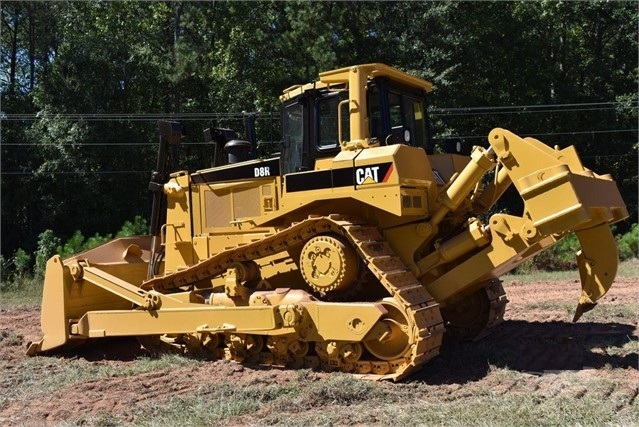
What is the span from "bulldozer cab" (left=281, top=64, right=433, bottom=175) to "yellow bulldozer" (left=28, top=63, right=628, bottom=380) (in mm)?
16

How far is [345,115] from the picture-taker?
283 inches

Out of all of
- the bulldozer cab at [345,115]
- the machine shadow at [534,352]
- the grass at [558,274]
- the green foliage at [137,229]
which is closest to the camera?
the machine shadow at [534,352]

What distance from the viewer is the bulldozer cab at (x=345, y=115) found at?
702 centimetres

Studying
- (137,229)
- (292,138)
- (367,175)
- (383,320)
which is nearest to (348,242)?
(367,175)

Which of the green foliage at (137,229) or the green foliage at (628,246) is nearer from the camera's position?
the green foliage at (628,246)

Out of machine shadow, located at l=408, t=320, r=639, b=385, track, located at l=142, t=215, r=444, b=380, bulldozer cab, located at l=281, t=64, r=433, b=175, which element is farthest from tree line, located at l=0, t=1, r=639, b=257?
track, located at l=142, t=215, r=444, b=380

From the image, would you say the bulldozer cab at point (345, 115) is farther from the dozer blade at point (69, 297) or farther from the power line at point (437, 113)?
the power line at point (437, 113)

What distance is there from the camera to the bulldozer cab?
277 inches

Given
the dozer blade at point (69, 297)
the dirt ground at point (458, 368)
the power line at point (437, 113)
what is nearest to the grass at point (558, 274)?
the dirt ground at point (458, 368)

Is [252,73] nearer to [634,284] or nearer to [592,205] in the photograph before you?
[634,284]

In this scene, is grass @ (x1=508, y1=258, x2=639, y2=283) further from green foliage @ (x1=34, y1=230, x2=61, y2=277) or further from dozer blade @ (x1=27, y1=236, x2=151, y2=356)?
green foliage @ (x1=34, y1=230, x2=61, y2=277)

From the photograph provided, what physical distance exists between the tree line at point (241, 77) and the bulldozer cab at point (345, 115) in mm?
13107

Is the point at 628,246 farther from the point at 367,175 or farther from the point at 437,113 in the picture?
the point at 367,175

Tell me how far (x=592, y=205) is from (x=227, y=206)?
13.7 ft
